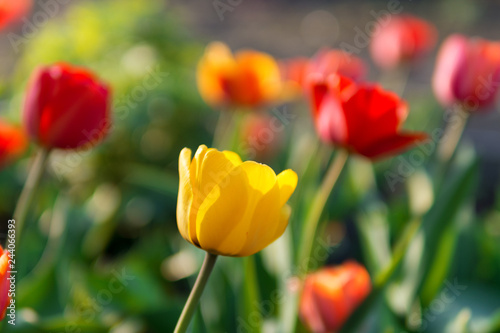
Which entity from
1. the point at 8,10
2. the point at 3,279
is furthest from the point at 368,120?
the point at 8,10

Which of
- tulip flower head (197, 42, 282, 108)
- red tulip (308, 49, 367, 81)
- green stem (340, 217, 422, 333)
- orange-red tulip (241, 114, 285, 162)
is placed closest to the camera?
green stem (340, 217, 422, 333)

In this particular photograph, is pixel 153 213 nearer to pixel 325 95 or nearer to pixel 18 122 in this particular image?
pixel 18 122

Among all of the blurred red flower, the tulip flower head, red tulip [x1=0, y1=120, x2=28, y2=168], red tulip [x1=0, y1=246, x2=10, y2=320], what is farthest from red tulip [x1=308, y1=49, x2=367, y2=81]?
red tulip [x1=0, y1=246, x2=10, y2=320]

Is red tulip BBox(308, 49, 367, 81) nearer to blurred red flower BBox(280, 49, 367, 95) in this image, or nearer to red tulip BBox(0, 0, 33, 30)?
blurred red flower BBox(280, 49, 367, 95)

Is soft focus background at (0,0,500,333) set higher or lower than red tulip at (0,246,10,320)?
lower

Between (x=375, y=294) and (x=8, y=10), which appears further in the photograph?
(x=8, y=10)

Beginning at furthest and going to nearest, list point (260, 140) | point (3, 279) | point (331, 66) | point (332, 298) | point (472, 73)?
point (260, 140) < point (331, 66) < point (472, 73) < point (332, 298) < point (3, 279)

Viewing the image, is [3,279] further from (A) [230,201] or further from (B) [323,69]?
(B) [323,69]
